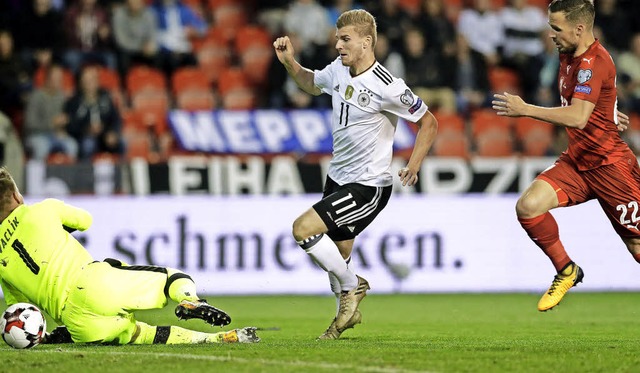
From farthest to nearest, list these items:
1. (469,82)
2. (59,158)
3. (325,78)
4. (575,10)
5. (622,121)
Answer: (469,82)
(59,158)
(325,78)
(622,121)
(575,10)

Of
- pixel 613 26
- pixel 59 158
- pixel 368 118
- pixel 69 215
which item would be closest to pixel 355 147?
pixel 368 118

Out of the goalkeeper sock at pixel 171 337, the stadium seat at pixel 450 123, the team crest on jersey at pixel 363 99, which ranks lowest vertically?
the goalkeeper sock at pixel 171 337

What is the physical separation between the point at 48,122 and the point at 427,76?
5422mm

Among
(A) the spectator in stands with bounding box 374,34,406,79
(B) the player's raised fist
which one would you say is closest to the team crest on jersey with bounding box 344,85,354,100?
(B) the player's raised fist

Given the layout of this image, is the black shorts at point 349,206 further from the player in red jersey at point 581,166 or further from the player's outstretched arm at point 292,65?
the player in red jersey at point 581,166

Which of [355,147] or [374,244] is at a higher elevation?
[355,147]

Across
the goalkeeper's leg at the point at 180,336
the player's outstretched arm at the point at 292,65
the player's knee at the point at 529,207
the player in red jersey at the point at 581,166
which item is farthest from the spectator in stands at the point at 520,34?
the goalkeeper's leg at the point at 180,336

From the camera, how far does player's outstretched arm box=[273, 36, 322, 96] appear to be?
8.84 metres

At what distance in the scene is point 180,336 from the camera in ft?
26.6

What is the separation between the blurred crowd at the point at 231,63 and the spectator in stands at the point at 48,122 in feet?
0.05

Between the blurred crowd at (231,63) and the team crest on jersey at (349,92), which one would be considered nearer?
the team crest on jersey at (349,92)

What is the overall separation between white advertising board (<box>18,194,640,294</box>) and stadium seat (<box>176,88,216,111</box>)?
280 centimetres

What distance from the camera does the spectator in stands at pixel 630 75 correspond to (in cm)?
1667

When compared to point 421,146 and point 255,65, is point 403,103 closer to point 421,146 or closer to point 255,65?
point 421,146
